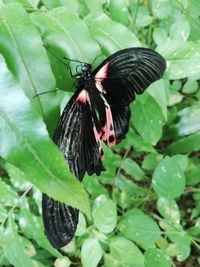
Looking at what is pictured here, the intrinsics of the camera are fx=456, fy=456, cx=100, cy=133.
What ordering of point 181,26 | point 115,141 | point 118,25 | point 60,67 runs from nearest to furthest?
point 60,67, point 118,25, point 115,141, point 181,26

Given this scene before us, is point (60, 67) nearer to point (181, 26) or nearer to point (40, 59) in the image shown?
point (40, 59)

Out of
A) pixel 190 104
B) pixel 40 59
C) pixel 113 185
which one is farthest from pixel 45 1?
pixel 190 104

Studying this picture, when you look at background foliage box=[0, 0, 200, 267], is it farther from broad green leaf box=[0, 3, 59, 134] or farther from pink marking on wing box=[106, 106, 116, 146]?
pink marking on wing box=[106, 106, 116, 146]

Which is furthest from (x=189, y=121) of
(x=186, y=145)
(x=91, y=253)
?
(x=91, y=253)

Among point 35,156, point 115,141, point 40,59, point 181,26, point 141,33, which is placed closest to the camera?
point 35,156

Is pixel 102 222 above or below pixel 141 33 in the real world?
below

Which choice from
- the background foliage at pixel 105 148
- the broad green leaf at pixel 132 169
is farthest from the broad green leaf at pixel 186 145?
the broad green leaf at pixel 132 169

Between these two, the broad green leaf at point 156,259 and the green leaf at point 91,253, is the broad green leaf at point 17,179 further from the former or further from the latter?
the broad green leaf at point 156,259

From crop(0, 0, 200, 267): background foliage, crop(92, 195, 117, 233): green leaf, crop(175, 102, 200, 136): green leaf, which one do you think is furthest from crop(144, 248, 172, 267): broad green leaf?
crop(175, 102, 200, 136): green leaf
